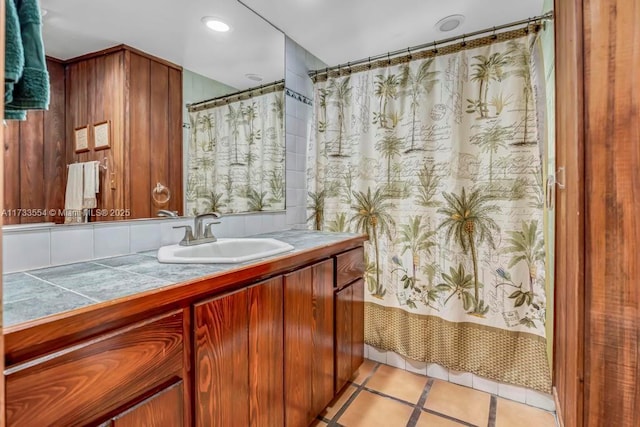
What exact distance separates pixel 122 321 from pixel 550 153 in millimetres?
1763

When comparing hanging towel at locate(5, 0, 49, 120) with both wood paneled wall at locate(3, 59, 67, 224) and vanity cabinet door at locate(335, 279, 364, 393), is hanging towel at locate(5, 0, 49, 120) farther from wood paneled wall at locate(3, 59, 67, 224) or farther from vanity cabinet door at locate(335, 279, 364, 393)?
vanity cabinet door at locate(335, 279, 364, 393)

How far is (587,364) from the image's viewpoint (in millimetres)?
795

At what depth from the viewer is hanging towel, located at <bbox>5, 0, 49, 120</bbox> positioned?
2.57 ft

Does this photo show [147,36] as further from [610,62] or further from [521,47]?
[521,47]

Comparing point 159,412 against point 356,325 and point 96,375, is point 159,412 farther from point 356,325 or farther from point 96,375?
point 356,325

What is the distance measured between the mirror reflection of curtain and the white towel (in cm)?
39

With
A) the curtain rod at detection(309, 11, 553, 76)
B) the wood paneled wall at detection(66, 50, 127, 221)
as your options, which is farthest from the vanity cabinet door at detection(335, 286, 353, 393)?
the curtain rod at detection(309, 11, 553, 76)

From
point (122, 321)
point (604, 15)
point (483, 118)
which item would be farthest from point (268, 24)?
point (122, 321)

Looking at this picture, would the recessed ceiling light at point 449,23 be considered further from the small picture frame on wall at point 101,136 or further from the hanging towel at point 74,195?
the hanging towel at point 74,195

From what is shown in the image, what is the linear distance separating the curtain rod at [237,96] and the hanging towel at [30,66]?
2.26ft

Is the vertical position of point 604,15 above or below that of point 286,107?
below

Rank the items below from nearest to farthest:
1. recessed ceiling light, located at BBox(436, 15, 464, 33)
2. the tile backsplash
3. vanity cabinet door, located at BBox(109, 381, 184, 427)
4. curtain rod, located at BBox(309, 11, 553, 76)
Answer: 1. vanity cabinet door, located at BBox(109, 381, 184, 427)
2. the tile backsplash
3. curtain rod, located at BBox(309, 11, 553, 76)
4. recessed ceiling light, located at BBox(436, 15, 464, 33)

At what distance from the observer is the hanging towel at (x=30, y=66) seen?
2.57 ft

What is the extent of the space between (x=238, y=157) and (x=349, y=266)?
92cm
